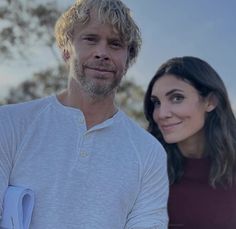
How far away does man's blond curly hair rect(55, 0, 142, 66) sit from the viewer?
4.88 feet

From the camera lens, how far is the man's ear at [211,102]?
2.19 metres

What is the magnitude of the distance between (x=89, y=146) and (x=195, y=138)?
2.91 ft

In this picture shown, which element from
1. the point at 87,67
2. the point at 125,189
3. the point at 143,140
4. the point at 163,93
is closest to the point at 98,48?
the point at 87,67

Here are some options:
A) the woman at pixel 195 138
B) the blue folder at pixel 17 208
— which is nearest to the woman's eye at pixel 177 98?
the woman at pixel 195 138

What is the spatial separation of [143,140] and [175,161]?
0.69 m

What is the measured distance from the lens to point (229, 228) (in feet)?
6.49

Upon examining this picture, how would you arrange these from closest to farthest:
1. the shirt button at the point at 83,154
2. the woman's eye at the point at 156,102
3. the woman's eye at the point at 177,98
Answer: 1. the shirt button at the point at 83,154
2. the woman's eye at the point at 177,98
3. the woman's eye at the point at 156,102

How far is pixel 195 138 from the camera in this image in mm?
2201

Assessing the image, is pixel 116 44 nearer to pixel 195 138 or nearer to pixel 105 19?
pixel 105 19

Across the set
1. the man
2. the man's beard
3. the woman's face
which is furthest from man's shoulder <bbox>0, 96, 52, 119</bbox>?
the woman's face

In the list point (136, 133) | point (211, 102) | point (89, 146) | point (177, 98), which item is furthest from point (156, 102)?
point (89, 146)

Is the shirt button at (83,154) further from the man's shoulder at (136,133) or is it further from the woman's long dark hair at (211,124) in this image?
the woman's long dark hair at (211,124)

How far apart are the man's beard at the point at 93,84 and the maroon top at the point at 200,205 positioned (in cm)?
74

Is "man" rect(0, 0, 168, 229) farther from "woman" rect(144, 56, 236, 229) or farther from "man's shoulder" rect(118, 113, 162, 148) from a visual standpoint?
"woman" rect(144, 56, 236, 229)
